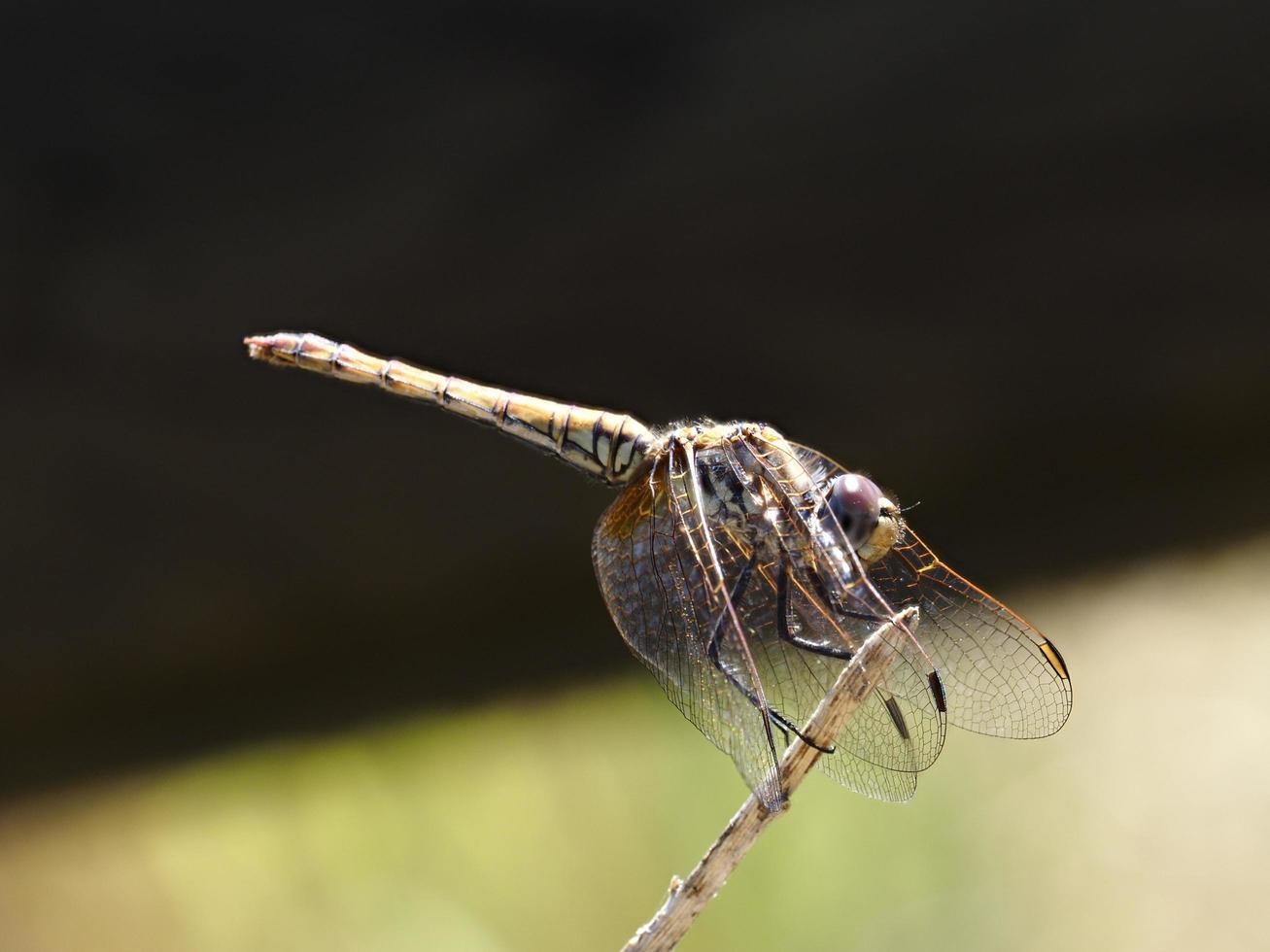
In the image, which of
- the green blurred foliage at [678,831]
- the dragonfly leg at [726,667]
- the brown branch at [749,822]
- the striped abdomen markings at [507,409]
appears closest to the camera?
the brown branch at [749,822]

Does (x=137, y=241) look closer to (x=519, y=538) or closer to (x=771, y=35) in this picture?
(x=519, y=538)

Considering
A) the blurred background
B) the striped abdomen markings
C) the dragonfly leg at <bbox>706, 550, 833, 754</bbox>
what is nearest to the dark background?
the blurred background

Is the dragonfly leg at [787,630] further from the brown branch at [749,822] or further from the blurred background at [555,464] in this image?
the blurred background at [555,464]

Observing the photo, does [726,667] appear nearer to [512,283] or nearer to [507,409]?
[507,409]

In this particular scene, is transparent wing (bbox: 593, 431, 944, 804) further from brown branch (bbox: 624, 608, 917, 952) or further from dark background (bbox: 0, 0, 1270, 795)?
dark background (bbox: 0, 0, 1270, 795)

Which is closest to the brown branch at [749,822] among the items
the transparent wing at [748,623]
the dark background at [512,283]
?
the transparent wing at [748,623]

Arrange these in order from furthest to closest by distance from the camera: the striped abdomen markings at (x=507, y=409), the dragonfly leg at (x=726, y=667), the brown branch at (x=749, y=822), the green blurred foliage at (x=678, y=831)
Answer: the green blurred foliage at (x=678, y=831) < the striped abdomen markings at (x=507, y=409) < the dragonfly leg at (x=726, y=667) < the brown branch at (x=749, y=822)
